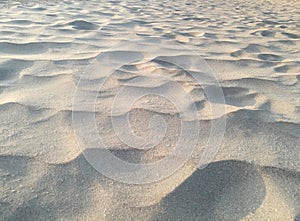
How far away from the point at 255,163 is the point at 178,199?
1.21 ft

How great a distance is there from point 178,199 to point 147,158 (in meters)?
0.25

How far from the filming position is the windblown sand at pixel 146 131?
1058 millimetres

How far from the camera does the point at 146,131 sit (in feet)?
4.77

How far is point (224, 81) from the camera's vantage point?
1979mm

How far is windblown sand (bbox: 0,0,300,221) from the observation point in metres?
1.06

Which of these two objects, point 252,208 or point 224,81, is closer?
point 252,208

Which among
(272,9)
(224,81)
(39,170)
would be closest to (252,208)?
(39,170)

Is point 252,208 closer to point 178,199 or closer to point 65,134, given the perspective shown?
point 178,199

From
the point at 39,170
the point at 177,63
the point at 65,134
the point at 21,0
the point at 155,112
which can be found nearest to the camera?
the point at 39,170

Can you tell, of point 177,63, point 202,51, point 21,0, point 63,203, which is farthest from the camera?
point 21,0

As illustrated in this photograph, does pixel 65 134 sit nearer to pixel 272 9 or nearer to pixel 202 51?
pixel 202 51

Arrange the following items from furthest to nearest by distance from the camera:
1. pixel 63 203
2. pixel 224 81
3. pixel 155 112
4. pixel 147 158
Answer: pixel 224 81
pixel 155 112
pixel 147 158
pixel 63 203

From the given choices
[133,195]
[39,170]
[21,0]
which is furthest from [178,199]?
[21,0]

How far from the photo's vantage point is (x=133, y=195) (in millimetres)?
1104
